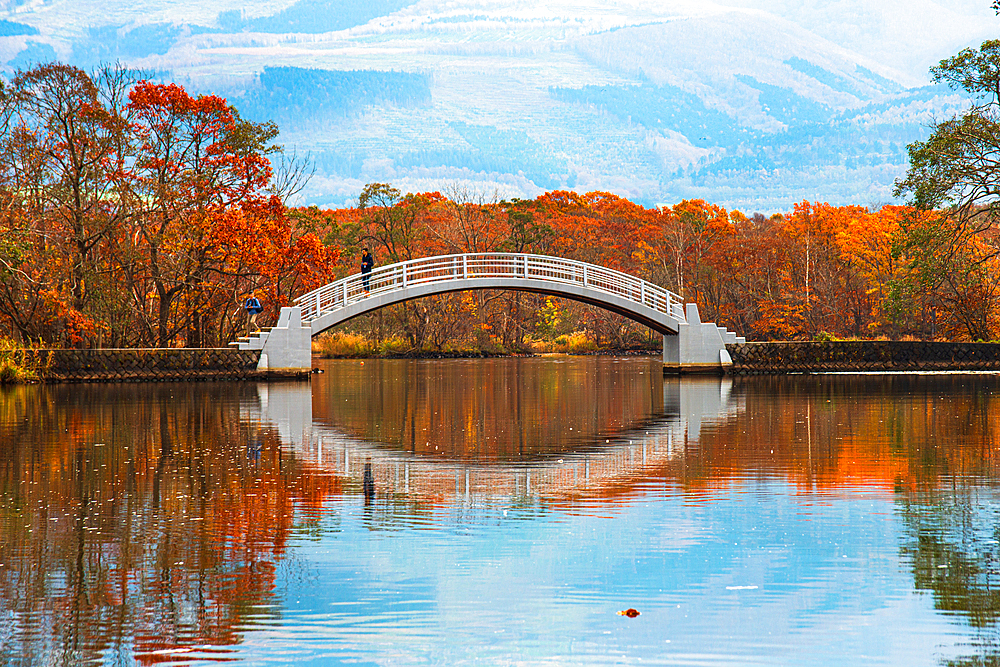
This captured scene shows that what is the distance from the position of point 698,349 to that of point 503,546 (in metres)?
26.4

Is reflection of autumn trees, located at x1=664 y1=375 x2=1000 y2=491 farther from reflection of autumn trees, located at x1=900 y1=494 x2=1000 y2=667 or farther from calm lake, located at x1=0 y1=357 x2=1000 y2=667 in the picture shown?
reflection of autumn trees, located at x1=900 y1=494 x2=1000 y2=667

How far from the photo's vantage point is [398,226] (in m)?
56.9

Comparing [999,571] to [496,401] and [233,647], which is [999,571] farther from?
[496,401]

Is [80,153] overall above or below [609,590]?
above

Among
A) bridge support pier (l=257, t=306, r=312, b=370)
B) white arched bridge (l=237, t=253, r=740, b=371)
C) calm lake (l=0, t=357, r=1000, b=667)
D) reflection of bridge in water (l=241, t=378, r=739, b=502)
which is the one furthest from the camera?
white arched bridge (l=237, t=253, r=740, b=371)

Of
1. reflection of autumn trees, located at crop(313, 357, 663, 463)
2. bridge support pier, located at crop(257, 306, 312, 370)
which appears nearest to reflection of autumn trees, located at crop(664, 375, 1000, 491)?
reflection of autumn trees, located at crop(313, 357, 663, 463)

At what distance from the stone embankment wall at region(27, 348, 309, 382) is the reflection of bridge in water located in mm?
12813

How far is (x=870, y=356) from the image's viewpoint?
33.6m

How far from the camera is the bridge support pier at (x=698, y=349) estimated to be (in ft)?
107

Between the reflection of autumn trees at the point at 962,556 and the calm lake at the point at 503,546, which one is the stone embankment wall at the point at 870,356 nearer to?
the calm lake at the point at 503,546

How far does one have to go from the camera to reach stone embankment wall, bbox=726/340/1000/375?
109 feet

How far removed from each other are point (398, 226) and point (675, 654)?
52929 mm

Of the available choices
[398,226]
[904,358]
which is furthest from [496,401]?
[398,226]

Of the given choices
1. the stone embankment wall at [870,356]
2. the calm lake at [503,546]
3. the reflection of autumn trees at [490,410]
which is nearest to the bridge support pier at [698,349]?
the stone embankment wall at [870,356]
